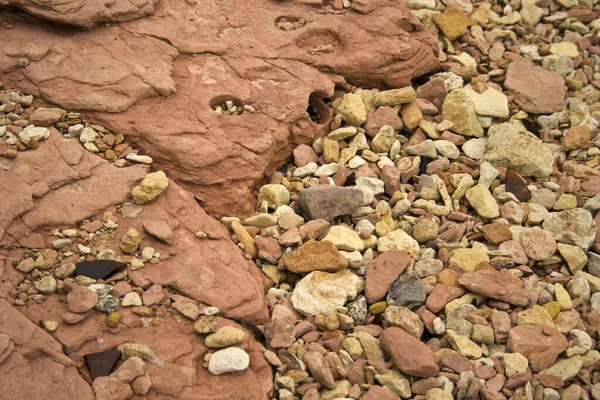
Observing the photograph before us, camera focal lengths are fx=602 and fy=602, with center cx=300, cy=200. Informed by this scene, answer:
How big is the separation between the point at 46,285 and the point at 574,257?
263cm

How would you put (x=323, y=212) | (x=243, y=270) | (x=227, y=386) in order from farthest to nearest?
(x=323, y=212) < (x=243, y=270) < (x=227, y=386)

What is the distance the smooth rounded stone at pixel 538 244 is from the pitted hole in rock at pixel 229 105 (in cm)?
169

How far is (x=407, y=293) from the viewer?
116 inches

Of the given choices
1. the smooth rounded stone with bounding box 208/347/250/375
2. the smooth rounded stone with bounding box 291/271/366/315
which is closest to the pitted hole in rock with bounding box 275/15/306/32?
the smooth rounded stone with bounding box 291/271/366/315

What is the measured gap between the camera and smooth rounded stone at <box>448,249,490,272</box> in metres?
3.14

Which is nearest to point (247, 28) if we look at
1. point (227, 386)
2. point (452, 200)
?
point (452, 200)

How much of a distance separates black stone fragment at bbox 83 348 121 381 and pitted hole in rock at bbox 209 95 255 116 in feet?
5.16

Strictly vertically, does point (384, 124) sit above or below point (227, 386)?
above

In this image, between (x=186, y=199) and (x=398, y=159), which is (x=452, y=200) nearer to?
(x=398, y=159)

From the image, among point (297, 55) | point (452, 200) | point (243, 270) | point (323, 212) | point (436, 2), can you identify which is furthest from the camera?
point (436, 2)

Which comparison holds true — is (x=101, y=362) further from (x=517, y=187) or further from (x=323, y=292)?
(x=517, y=187)

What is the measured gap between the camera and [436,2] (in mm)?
4699

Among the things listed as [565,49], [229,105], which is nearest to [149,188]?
[229,105]

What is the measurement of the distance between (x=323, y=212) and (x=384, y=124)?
851mm
